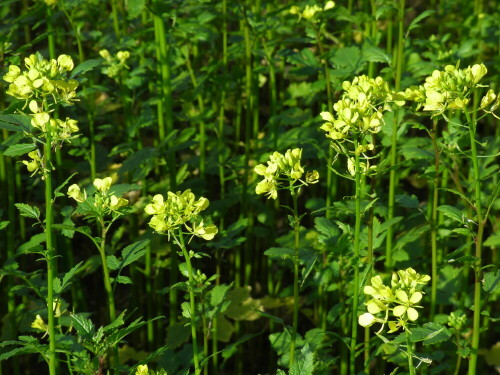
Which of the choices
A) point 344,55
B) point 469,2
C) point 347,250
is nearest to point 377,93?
point 347,250

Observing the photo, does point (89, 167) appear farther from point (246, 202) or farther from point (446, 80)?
point (446, 80)

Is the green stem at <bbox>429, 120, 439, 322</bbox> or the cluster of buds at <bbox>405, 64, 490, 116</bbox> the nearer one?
the cluster of buds at <bbox>405, 64, 490, 116</bbox>

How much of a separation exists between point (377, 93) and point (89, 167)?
5.34 feet

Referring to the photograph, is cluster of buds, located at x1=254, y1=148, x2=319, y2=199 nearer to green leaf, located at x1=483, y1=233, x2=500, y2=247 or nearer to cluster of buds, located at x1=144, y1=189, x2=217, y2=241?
cluster of buds, located at x1=144, y1=189, x2=217, y2=241

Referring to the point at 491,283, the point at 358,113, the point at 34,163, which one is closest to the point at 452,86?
the point at 358,113

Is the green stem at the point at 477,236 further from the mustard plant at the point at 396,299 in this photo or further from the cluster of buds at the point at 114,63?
the cluster of buds at the point at 114,63

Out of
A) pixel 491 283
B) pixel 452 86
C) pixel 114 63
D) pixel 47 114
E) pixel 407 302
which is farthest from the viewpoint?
pixel 114 63

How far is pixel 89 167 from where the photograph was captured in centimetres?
302

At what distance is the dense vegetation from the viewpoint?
5.77 feet

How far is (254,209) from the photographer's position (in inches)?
118

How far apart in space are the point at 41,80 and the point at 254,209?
59.1 inches

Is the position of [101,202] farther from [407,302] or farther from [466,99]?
[466,99]

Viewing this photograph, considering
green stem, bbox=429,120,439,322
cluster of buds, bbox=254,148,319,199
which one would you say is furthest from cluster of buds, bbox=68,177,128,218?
green stem, bbox=429,120,439,322

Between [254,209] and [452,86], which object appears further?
[254,209]
